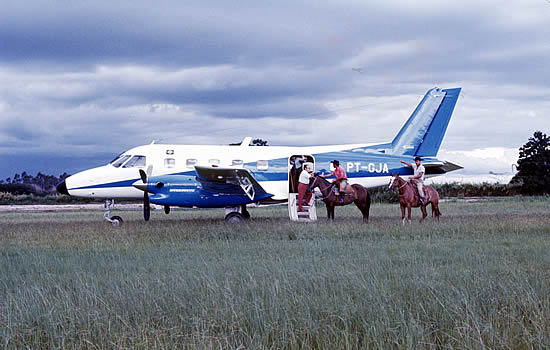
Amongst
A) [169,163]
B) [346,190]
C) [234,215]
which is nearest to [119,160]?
[169,163]

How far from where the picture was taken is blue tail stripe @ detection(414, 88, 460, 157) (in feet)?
73.4

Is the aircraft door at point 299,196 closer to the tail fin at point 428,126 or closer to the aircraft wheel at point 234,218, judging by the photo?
the aircraft wheel at point 234,218

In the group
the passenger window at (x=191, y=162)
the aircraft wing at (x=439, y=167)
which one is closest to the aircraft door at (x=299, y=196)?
the passenger window at (x=191, y=162)

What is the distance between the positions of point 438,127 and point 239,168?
29.1 feet

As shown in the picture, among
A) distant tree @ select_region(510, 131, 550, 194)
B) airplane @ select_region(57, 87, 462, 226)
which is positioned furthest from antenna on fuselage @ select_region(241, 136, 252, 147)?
distant tree @ select_region(510, 131, 550, 194)

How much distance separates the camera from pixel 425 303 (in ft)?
19.8

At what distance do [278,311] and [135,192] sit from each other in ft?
52.9

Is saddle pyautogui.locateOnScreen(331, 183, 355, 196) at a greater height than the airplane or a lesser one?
lesser

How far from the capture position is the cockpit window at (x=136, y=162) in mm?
20703

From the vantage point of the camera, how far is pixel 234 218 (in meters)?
19.8

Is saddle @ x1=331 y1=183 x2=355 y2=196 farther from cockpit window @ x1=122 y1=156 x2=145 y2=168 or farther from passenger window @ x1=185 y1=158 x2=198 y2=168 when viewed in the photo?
cockpit window @ x1=122 y1=156 x2=145 y2=168

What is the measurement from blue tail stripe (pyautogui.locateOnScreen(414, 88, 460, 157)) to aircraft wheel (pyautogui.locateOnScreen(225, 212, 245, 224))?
7964 mm

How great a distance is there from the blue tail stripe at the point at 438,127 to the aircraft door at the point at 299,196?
198 inches

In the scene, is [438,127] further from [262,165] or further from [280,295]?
[280,295]
